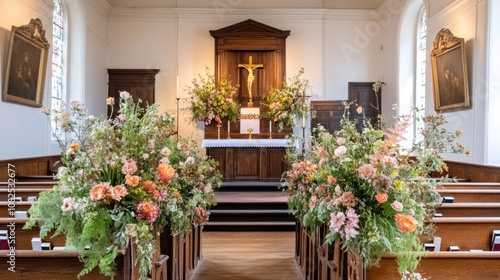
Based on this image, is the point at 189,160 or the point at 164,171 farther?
the point at 189,160

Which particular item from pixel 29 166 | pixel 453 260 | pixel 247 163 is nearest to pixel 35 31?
pixel 29 166

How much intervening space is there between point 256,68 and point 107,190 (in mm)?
8178

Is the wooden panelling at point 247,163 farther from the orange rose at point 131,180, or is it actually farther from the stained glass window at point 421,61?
the orange rose at point 131,180

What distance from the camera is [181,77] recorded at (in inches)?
400

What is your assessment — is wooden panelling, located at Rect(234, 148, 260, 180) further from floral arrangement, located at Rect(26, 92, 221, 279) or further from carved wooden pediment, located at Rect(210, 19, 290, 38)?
floral arrangement, located at Rect(26, 92, 221, 279)

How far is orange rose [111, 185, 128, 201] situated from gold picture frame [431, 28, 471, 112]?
590 cm

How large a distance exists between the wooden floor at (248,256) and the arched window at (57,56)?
4.45m

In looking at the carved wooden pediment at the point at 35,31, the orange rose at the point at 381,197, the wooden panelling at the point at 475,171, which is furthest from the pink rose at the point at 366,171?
the carved wooden pediment at the point at 35,31

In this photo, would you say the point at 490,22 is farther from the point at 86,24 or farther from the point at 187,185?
the point at 86,24

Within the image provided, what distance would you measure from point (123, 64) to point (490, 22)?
779cm

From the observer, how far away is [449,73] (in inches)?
271

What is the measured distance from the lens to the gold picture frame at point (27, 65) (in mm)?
5934

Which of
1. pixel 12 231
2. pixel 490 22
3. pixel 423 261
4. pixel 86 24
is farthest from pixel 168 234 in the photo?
pixel 86 24

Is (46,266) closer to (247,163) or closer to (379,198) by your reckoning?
(379,198)
